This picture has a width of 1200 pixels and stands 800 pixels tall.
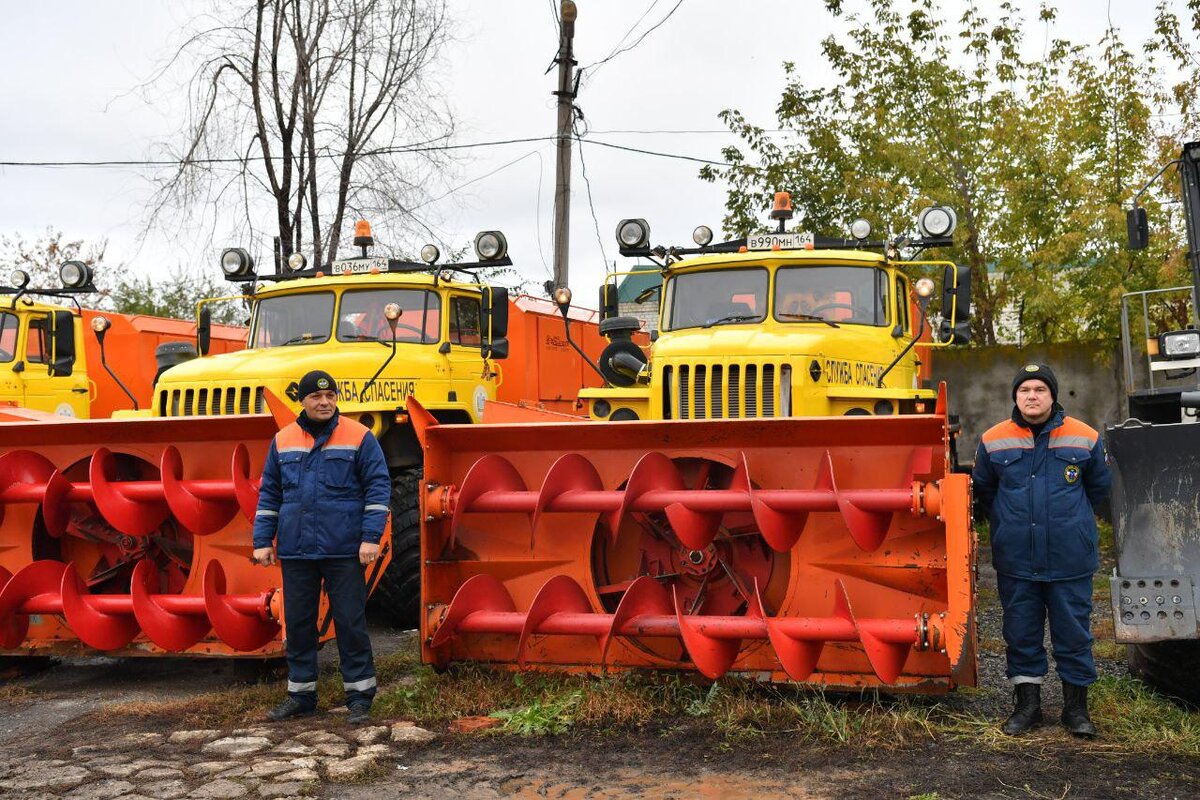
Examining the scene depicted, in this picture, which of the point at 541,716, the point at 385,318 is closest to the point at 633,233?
the point at 385,318

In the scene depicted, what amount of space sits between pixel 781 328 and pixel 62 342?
286 inches

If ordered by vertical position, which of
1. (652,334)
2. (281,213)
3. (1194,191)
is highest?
(281,213)

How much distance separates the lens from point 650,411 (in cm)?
800

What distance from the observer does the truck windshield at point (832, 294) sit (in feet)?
28.4

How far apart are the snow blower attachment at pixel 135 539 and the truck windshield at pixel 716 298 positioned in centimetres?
345

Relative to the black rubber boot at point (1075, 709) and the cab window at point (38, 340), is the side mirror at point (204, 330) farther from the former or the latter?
the black rubber boot at point (1075, 709)

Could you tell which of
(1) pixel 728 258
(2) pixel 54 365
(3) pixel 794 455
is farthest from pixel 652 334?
(2) pixel 54 365

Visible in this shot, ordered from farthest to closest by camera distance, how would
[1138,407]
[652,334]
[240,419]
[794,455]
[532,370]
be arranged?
[532,370]
[652,334]
[1138,407]
[240,419]
[794,455]

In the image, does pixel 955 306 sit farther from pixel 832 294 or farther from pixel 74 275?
pixel 74 275

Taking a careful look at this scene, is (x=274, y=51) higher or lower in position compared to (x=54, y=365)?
higher

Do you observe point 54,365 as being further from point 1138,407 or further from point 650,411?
point 1138,407

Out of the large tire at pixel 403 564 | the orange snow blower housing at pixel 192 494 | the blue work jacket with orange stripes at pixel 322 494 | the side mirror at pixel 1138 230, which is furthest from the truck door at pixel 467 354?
the side mirror at pixel 1138 230

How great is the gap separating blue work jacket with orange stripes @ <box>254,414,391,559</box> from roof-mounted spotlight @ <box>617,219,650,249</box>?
3.32 meters

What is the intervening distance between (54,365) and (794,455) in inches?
332
